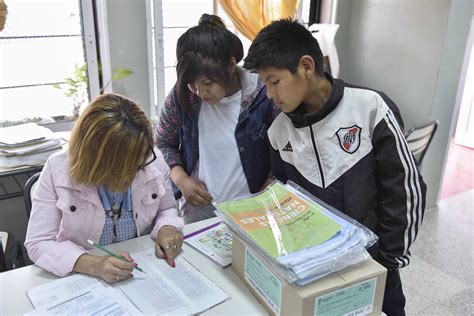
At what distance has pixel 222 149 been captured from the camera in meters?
1.48

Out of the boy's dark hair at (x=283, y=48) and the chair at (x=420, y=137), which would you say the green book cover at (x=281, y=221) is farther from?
the chair at (x=420, y=137)

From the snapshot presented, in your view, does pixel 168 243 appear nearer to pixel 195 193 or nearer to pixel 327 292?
pixel 195 193

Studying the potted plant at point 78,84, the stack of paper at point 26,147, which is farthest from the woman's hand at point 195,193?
the potted plant at point 78,84

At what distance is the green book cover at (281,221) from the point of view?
0.95m

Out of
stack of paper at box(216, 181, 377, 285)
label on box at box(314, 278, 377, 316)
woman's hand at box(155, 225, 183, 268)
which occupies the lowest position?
woman's hand at box(155, 225, 183, 268)

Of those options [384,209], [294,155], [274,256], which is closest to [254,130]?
[294,155]

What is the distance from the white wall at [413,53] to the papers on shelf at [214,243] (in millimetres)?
2110

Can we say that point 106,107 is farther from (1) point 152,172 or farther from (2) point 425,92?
(2) point 425,92

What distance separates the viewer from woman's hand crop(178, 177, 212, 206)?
4.81 ft

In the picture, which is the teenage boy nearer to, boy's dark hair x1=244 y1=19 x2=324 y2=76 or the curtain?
boy's dark hair x1=244 y1=19 x2=324 y2=76

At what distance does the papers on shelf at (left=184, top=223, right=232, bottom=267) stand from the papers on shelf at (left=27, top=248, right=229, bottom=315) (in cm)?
8

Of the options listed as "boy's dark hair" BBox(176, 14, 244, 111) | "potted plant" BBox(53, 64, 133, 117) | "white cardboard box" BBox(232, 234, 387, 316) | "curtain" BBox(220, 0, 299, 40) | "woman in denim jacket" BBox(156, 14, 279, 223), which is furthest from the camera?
"curtain" BBox(220, 0, 299, 40)

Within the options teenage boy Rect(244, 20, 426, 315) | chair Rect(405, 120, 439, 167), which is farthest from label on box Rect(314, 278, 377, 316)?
chair Rect(405, 120, 439, 167)

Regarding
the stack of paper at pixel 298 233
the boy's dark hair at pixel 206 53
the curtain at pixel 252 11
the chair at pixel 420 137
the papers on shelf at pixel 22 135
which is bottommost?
the chair at pixel 420 137
